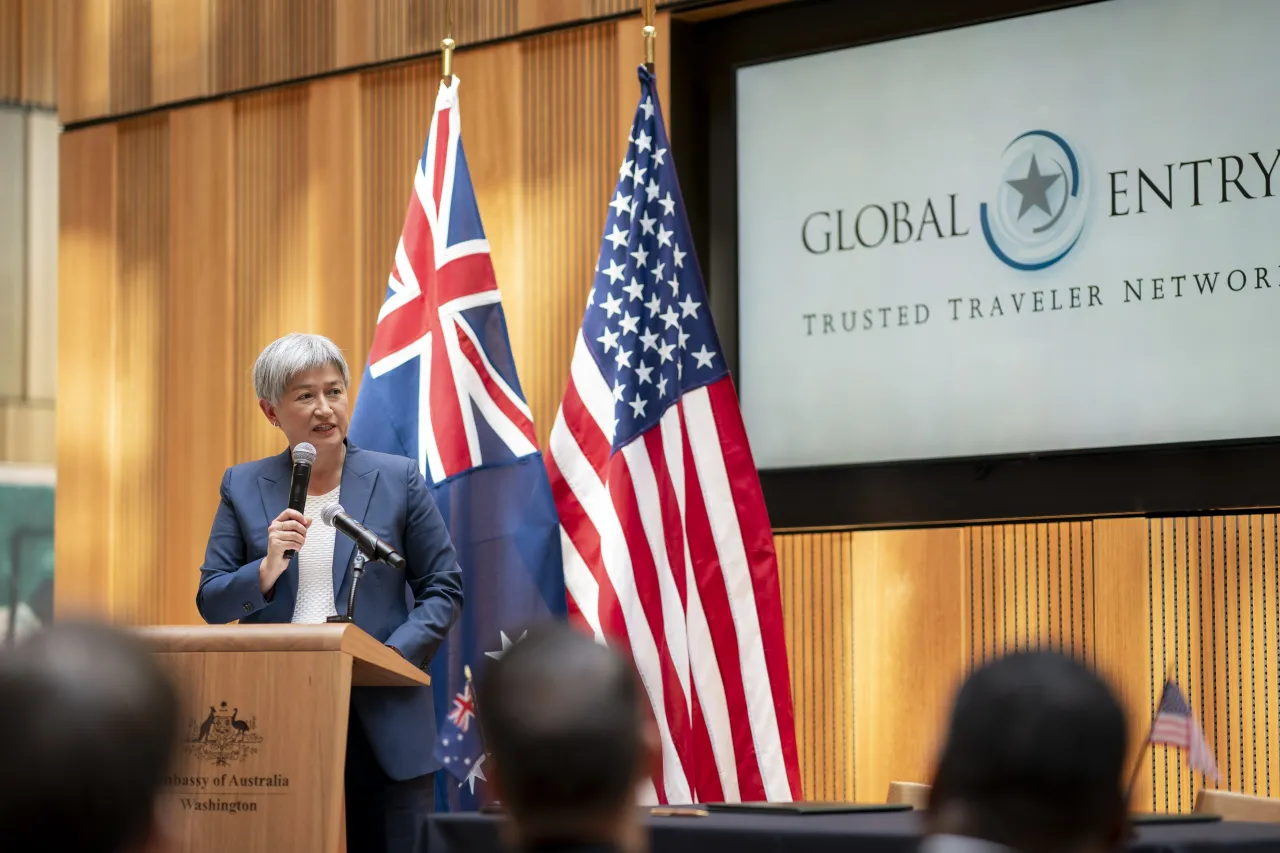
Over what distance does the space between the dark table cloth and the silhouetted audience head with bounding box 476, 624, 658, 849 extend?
3.99 feet

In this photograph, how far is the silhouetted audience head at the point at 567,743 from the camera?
1400mm

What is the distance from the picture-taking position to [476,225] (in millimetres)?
5000

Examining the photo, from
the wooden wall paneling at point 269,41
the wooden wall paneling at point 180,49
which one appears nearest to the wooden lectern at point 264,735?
the wooden wall paneling at point 269,41

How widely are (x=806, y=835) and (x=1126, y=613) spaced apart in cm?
213

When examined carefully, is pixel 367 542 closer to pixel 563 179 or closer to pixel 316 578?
pixel 316 578

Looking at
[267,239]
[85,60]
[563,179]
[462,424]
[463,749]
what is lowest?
[463,749]

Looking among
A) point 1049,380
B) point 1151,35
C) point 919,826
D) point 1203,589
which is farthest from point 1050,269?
point 919,826

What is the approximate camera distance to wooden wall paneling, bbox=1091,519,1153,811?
14.7ft

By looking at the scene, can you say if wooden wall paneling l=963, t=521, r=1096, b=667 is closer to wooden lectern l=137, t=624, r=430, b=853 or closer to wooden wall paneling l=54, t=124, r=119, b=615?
wooden lectern l=137, t=624, r=430, b=853

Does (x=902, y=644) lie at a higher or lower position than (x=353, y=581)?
lower

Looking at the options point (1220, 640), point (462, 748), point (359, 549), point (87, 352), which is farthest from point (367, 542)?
point (87, 352)

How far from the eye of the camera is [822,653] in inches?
197

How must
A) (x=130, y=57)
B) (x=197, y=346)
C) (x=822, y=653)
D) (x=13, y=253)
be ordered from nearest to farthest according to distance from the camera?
(x=822, y=653) → (x=197, y=346) → (x=130, y=57) → (x=13, y=253)

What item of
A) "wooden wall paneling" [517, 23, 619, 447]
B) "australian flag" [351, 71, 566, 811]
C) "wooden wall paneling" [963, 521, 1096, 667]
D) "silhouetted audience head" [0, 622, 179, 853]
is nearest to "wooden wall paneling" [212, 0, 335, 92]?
"wooden wall paneling" [517, 23, 619, 447]
